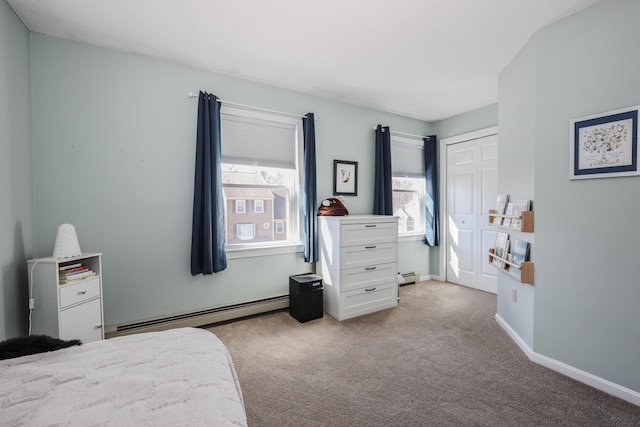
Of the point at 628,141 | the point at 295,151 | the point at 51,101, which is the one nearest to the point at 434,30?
the point at 628,141

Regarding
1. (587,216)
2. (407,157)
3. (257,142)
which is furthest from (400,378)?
(407,157)

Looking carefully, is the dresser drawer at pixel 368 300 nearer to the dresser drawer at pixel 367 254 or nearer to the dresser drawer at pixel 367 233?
the dresser drawer at pixel 367 254

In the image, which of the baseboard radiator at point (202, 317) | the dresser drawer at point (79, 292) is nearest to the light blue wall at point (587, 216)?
the baseboard radiator at point (202, 317)

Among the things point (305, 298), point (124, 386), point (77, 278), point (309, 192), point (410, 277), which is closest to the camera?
point (124, 386)

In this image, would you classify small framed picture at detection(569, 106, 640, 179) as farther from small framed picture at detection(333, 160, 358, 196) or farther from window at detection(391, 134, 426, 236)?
window at detection(391, 134, 426, 236)

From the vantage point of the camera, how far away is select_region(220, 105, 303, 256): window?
318cm

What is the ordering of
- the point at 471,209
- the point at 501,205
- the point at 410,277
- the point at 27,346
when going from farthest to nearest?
the point at 410,277 < the point at 471,209 < the point at 501,205 < the point at 27,346

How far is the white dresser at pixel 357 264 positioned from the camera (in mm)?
3197

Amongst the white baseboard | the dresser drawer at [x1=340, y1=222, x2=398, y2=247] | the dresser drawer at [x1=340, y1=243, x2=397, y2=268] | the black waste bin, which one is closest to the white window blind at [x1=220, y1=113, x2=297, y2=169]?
the dresser drawer at [x1=340, y1=222, x2=398, y2=247]

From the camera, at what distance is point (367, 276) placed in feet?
11.1

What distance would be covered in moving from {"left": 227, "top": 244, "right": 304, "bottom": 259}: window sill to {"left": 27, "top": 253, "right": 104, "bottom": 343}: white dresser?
1267 millimetres

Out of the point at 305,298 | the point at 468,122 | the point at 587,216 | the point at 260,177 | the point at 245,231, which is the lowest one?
the point at 305,298

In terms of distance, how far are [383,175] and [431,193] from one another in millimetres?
1038

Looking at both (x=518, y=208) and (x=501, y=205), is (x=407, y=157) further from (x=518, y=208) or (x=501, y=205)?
(x=518, y=208)
